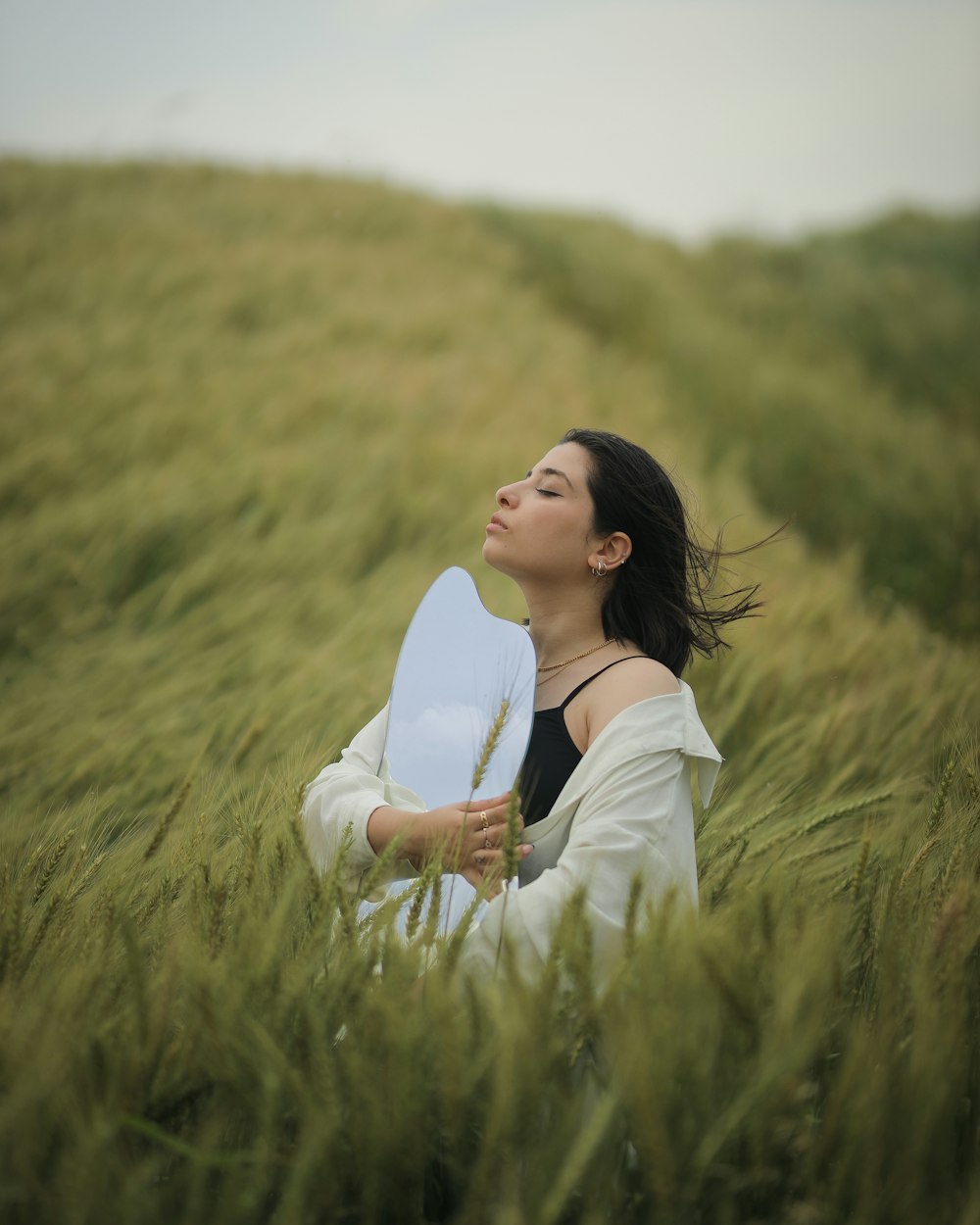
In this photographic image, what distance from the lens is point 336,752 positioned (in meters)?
2.04

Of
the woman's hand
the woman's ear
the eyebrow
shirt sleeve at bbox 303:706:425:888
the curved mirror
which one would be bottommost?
shirt sleeve at bbox 303:706:425:888

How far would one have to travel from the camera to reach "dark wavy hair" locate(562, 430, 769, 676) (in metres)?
1.63

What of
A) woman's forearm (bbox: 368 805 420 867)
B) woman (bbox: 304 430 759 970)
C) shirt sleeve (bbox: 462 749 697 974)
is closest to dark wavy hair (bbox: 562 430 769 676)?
woman (bbox: 304 430 759 970)

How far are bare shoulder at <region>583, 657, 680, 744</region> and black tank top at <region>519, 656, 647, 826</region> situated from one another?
2cm

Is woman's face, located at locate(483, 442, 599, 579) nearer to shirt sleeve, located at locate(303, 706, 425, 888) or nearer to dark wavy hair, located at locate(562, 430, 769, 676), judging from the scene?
dark wavy hair, located at locate(562, 430, 769, 676)

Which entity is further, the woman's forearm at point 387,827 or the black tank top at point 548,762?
the black tank top at point 548,762

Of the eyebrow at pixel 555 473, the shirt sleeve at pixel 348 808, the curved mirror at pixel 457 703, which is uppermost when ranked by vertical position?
the eyebrow at pixel 555 473

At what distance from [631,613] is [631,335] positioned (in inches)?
274

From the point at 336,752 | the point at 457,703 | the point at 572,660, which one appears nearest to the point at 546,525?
the point at 572,660

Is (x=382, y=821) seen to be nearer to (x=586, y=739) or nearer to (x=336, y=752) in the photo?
(x=586, y=739)

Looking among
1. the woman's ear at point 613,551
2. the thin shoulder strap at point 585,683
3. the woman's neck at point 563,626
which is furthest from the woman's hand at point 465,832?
the woman's ear at point 613,551

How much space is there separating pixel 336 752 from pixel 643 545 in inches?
32.8

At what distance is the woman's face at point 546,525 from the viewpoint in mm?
1561

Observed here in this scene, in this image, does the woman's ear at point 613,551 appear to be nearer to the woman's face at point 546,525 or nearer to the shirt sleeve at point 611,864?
the woman's face at point 546,525
